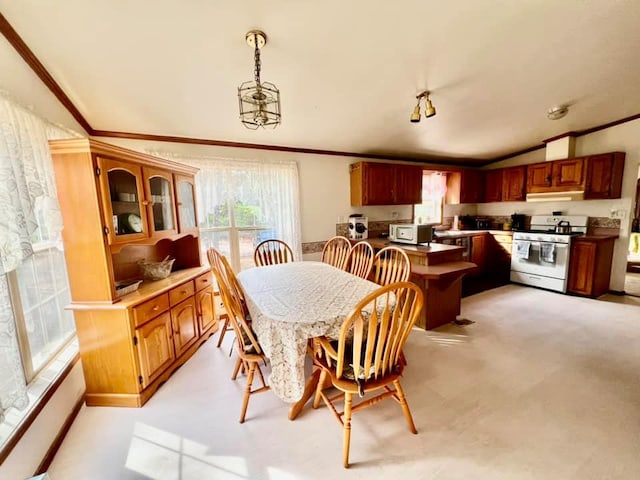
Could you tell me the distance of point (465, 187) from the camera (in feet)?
16.6

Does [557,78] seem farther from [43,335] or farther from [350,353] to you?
[43,335]

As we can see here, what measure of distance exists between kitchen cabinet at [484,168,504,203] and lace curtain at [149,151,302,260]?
12.9ft

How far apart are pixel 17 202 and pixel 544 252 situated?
18.3 ft

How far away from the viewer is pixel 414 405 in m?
1.83

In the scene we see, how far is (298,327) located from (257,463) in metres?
0.78

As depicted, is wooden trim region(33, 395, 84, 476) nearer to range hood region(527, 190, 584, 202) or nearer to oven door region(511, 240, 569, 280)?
oven door region(511, 240, 569, 280)

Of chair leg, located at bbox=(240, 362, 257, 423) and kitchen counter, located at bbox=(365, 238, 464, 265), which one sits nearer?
chair leg, located at bbox=(240, 362, 257, 423)

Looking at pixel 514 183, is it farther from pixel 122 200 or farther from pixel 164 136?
pixel 122 200

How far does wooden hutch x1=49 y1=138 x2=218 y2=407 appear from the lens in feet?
5.58

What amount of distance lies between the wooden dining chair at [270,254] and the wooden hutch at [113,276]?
3.24 ft

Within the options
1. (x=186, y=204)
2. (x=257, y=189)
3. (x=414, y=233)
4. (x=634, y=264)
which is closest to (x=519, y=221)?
(x=634, y=264)

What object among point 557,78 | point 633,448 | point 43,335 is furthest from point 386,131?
point 43,335

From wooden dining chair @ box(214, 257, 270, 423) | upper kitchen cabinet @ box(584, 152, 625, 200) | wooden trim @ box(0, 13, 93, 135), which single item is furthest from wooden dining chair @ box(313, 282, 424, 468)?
upper kitchen cabinet @ box(584, 152, 625, 200)

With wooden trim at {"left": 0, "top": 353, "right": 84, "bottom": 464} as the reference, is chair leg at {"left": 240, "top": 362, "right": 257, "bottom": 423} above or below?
below
